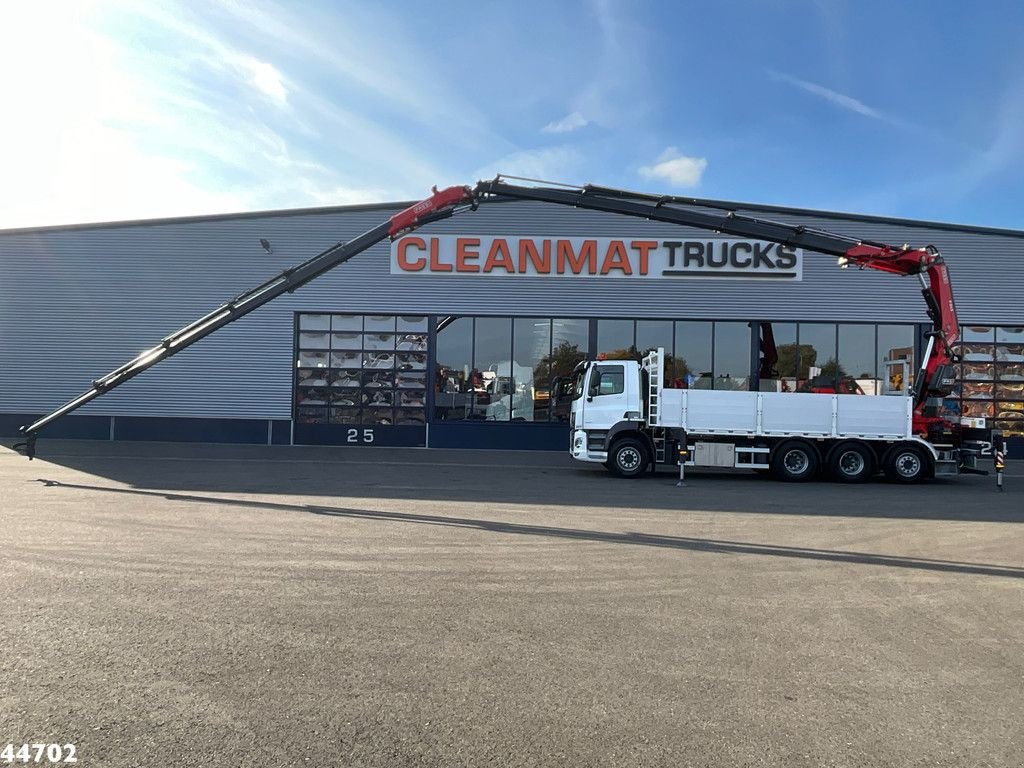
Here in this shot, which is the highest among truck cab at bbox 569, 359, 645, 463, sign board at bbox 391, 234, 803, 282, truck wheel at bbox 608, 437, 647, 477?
sign board at bbox 391, 234, 803, 282

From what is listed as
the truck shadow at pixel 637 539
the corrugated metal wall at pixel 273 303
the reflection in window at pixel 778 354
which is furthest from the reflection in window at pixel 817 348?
the truck shadow at pixel 637 539

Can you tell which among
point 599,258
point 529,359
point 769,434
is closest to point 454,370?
point 529,359

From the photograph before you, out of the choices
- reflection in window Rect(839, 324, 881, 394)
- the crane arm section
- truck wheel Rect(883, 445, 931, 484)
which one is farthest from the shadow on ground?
reflection in window Rect(839, 324, 881, 394)

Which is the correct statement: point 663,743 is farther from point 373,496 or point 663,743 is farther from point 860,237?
point 860,237

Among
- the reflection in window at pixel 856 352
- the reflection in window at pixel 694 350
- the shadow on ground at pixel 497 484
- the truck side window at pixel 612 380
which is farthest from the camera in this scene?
the reflection in window at pixel 694 350

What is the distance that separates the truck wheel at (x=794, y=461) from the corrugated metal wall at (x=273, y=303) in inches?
323

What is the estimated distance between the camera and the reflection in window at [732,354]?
23.1 meters

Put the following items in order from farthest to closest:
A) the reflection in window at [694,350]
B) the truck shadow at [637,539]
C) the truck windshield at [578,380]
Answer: the reflection in window at [694,350] < the truck windshield at [578,380] < the truck shadow at [637,539]

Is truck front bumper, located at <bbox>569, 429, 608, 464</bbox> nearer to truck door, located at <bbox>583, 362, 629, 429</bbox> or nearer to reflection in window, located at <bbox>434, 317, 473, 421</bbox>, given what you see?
truck door, located at <bbox>583, 362, 629, 429</bbox>

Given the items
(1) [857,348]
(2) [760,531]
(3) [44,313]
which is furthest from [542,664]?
(3) [44,313]

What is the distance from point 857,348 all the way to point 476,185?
47.6 ft

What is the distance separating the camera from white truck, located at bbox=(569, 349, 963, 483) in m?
15.7

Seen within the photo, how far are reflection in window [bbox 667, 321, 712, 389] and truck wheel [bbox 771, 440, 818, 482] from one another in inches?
285
